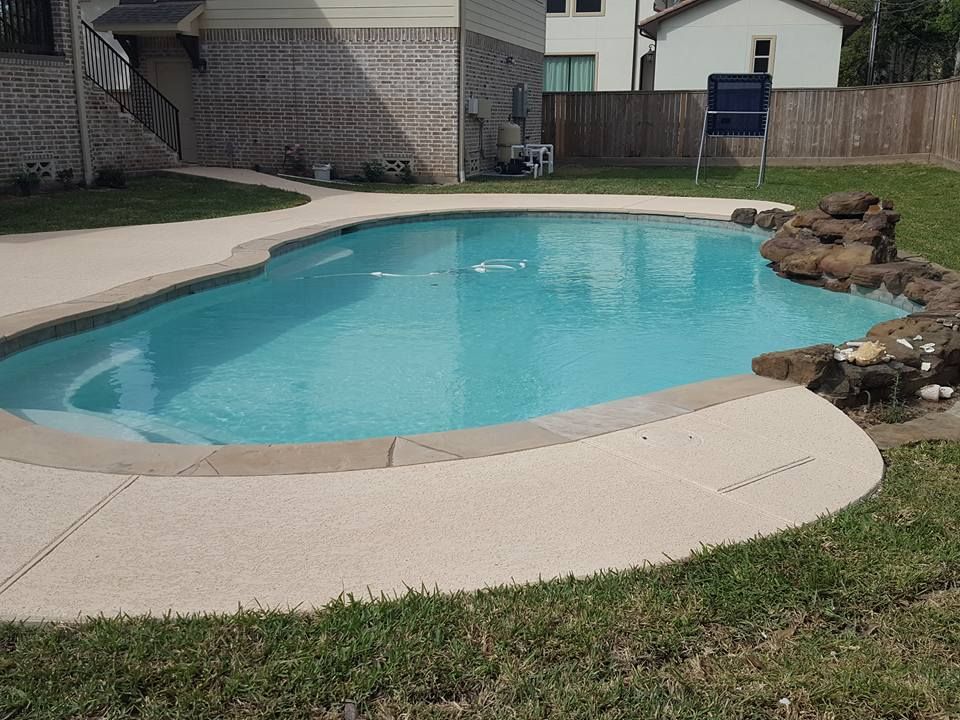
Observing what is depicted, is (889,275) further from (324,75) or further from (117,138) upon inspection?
(117,138)

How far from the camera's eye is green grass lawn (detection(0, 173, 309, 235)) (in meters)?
10.3

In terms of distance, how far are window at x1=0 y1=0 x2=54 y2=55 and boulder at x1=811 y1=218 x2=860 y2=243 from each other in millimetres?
10565

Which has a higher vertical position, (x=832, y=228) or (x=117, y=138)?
(x=117, y=138)

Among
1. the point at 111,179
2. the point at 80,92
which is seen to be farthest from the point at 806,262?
the point at 80,92

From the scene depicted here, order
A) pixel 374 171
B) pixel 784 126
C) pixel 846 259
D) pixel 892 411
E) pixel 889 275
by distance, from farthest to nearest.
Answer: pixel 784 126, pixel 374 171, pixel 846 259, pixel 889 275, pixel 892 411

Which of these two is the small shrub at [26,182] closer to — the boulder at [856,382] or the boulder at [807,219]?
the boulder at [807,219]

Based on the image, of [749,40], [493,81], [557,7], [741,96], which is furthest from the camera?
[557,7]

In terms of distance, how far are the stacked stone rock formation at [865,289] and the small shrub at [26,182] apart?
9411 millimetres

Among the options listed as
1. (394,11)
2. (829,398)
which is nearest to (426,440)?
(829,398)

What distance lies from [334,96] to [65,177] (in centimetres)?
513

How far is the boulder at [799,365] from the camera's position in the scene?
14.4 feet

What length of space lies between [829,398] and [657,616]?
240cm

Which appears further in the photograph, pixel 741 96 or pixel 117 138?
pixel 741 96

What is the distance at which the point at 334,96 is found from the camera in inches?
629
